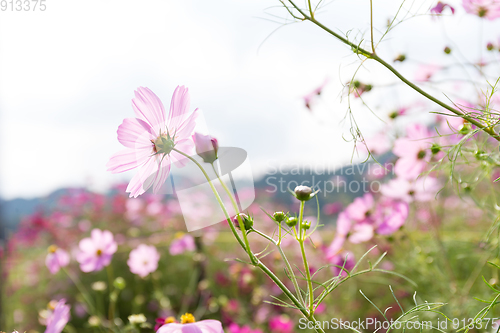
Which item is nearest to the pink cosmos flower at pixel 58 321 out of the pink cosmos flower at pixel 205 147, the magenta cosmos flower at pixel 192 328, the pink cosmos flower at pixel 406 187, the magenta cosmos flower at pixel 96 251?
the magenta cosmos flower at pixel 192 328

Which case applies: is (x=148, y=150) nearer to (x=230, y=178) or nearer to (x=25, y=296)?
(x=230, y=178)

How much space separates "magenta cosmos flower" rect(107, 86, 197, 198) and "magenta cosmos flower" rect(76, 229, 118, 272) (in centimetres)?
58

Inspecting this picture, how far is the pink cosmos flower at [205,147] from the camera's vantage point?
31cm

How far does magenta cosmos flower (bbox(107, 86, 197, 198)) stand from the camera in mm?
324

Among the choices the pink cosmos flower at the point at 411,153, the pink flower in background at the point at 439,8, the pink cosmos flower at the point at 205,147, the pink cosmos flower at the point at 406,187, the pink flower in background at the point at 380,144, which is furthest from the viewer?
the pink flower in background at the point at 380,144

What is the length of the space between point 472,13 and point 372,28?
0.26 metres

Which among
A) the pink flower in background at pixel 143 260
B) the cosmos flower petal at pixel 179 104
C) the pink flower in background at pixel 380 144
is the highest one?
the cosmos flower petal at pixel 179 104

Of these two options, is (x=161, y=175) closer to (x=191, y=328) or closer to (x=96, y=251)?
(x=191, y=328)

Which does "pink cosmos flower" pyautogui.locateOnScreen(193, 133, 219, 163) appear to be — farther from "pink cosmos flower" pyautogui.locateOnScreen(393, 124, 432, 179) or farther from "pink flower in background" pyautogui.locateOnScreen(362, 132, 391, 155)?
"pink flower in background" pyautogui.locateOnScreen(362, 132, 391, 155)

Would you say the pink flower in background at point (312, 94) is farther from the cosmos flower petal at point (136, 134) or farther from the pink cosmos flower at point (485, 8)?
the cosmos flower petal at point (136, 134)

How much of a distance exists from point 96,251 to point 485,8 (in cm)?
93

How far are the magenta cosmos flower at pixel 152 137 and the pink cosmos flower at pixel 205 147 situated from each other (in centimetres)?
2

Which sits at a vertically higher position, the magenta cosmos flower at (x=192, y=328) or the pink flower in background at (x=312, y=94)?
the pink flower in background at (x=312, y=94)

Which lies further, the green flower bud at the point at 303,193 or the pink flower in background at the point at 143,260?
the pink flower in background at the point at 143,260
